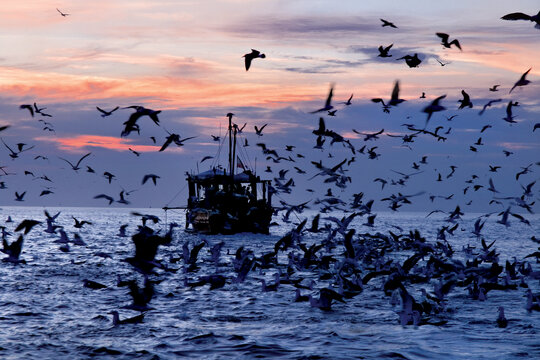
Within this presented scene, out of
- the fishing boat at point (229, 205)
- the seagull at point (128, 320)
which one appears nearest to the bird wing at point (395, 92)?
the seagull at point (128, 320)

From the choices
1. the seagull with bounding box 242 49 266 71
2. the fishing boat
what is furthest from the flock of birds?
the fishing boat

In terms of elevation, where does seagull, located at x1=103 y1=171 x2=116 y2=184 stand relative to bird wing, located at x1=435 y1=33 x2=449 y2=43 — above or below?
below

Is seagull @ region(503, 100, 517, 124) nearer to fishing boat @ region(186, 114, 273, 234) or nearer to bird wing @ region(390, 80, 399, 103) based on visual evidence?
bird wing @ region(390, 80, 399, 103)

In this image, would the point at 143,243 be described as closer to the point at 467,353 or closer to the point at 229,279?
the point at 467,353

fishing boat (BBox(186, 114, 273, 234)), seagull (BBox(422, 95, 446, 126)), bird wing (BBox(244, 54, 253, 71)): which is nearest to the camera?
seagull (BBox(422, 95, 446, 126))

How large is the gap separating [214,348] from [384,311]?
623 centimetres

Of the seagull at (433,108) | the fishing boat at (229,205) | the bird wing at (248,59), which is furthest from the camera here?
the fishing boat at (229,205)

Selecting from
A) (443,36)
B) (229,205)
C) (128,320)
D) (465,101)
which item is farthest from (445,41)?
(229,205)

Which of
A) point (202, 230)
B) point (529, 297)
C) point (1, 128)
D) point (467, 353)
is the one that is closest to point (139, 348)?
point (1, 128)

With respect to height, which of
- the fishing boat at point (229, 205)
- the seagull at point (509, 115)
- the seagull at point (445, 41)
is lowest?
the fishing boat at point (229, 205)

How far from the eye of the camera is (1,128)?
1305cm

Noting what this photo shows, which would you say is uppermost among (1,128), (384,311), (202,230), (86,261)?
(1,128)

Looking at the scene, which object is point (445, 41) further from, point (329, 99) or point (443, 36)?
point (329, 99)

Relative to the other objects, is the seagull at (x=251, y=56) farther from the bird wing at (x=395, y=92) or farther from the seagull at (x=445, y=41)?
the seagull at (x=445, y=41)
